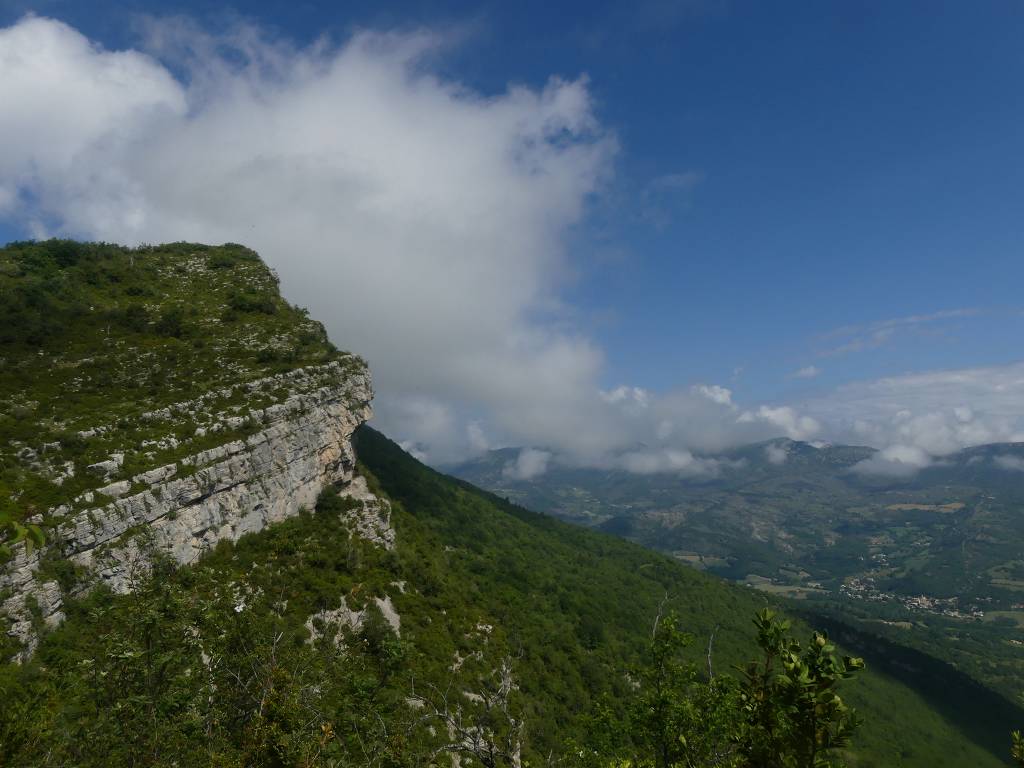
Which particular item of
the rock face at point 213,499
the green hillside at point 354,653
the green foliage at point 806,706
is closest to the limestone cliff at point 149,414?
the rock face at point 213,499

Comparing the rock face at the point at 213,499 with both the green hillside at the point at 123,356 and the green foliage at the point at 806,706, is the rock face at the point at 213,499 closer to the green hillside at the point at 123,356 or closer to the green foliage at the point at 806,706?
the green hillside at the point at 123,356

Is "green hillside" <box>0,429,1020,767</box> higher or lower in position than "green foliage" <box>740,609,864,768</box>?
lower

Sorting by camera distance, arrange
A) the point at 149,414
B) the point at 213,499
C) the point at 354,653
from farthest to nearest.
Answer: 1. the point at 149,414
2. the point at 213,499
3. the point at 354,653

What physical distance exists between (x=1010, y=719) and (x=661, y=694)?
581 ft

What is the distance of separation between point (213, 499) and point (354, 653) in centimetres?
1659

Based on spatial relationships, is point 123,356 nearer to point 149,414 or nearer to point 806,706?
point 149,414

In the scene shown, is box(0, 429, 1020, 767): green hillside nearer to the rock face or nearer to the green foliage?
the rock face

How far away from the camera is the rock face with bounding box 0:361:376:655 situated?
25.6 m

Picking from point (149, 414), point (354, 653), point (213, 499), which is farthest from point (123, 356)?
point (354, 653)

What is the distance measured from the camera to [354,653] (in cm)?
2911

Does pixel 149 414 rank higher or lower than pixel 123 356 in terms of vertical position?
lower

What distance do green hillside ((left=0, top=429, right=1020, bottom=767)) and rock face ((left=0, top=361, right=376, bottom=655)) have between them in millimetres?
1797

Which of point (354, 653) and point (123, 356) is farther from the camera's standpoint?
point (123, 356)

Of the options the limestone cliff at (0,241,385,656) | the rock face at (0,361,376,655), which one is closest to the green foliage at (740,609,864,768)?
the limestone cliff at (0,241,385,656)
